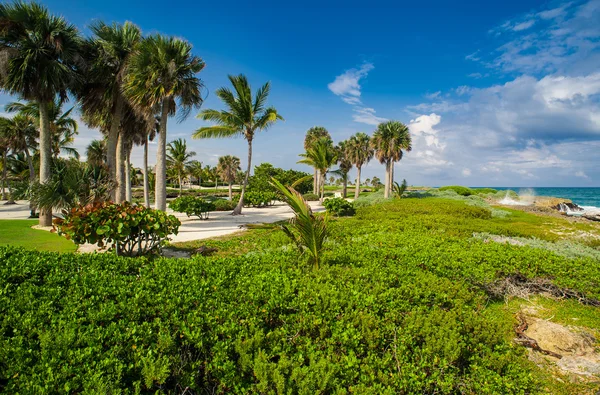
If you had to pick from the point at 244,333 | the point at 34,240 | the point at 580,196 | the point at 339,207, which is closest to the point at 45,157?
the point at 34,240

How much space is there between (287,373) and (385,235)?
23.2ft

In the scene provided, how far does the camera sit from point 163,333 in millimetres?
2568

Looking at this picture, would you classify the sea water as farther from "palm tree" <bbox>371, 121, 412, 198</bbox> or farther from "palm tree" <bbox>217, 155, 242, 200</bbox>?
"palm tree" <bbox>217, 155, 242, 200</bbox>

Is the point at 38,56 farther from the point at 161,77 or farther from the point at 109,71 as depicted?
the point at 161,77

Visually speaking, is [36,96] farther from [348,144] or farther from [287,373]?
[348,144]

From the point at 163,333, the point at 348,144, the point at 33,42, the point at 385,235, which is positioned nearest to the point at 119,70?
the point at 33,42

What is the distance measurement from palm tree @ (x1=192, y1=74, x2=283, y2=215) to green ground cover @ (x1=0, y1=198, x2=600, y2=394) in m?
17.0

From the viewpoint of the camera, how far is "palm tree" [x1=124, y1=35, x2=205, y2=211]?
14562mm

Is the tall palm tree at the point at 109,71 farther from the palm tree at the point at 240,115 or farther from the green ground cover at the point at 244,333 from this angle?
the green ground cover at the point at 244,333

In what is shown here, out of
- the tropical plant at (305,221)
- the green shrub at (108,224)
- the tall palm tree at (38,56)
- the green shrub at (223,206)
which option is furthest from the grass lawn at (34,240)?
the green shrub at (223,206)

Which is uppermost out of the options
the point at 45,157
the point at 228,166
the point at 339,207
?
the point at 228,166

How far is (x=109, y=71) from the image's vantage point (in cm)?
1617

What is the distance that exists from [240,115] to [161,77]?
6620 millimetres

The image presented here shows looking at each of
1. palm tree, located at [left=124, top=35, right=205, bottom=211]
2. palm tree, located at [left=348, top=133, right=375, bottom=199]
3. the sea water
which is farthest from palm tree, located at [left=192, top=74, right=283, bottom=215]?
the sea water
